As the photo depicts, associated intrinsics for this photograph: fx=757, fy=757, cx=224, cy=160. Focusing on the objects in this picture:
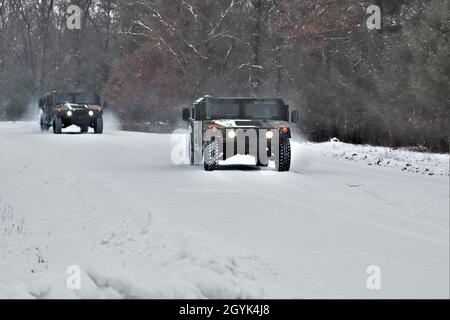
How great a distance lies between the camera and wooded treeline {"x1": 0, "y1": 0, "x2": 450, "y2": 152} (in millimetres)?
27750

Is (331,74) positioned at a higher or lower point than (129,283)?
higher

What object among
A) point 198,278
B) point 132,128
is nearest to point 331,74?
point 132,128

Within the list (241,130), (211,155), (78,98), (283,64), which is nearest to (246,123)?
(241,130)

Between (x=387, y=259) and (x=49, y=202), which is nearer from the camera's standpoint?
(x=387, y=259)

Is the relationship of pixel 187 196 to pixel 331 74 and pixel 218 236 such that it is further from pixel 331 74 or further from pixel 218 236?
pixel 331 74

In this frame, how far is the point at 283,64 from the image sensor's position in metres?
41.2

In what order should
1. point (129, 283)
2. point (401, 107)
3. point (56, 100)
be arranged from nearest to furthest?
point (129, 283) → point (401, 107) → point (56, 100)

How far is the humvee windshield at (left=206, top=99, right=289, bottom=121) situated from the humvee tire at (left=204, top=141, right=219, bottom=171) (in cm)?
101

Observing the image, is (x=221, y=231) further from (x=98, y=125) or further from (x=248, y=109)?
(x=98, y=125)

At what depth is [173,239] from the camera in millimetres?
8430

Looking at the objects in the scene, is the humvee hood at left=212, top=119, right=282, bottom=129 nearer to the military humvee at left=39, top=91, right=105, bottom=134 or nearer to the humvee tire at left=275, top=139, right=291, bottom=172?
the humvee tire at left=275, top=139, right=291, bottom=172

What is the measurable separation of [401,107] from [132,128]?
61.3 feet

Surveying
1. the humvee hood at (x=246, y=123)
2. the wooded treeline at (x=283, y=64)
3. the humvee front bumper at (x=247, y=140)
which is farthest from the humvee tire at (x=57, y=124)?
the humvee front bumper at (x=247, y=140)

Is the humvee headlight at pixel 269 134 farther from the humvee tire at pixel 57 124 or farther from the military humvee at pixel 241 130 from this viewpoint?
the humvee tire at pixel 57 124
